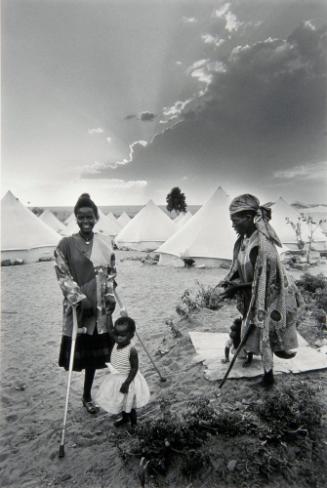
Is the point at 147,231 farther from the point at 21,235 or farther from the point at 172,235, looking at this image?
the point at 21,235

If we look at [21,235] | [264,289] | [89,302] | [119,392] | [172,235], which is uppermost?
[172,235]

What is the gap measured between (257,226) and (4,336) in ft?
16.1

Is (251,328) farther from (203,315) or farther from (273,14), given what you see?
(273,14)

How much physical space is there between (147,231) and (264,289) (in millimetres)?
16316

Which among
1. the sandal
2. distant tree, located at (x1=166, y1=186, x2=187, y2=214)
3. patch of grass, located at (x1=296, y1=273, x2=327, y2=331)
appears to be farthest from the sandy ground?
distant tree, located at (x1=166, y1=186, x2=187, y2=214)

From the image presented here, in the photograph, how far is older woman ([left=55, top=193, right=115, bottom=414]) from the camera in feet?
9.30

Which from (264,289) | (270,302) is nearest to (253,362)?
(270,302)

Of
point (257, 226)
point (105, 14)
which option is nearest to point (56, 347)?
point (257, 226)

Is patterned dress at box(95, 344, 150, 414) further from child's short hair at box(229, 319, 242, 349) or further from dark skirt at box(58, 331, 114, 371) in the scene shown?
child's short hair at box(229, 319, 242, 349)

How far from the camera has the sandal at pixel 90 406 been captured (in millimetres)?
3043

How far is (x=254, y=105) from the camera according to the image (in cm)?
507

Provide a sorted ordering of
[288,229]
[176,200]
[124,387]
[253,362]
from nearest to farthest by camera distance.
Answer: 1. [124,387]
2. [253,362]
3. [288,229]
4. [176,200]

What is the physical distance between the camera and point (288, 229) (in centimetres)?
1622

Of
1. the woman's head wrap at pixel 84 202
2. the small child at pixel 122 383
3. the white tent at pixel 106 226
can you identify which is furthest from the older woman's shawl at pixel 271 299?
the white tent at pixel 106 226
